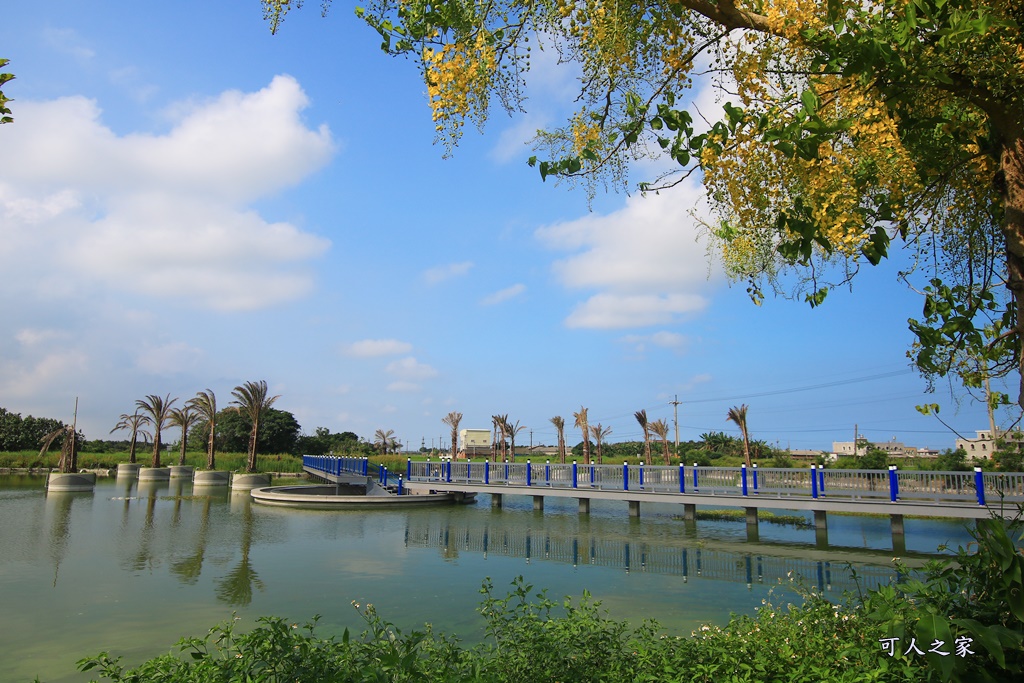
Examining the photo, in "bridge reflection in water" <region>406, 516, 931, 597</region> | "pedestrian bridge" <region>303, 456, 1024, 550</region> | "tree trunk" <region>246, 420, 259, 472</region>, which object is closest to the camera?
"bridge reflection in water" <region>406, 516, 931, 597</region>

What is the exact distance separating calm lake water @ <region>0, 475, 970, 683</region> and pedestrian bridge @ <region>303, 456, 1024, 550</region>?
859 mm

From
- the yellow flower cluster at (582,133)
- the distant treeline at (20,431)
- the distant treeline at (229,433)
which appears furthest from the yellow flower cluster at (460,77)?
the distant treeline at (20,431)

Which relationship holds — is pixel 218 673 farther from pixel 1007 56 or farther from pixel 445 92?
pixel 1007 56

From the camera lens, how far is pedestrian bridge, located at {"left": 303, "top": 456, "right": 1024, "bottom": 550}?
15258mm

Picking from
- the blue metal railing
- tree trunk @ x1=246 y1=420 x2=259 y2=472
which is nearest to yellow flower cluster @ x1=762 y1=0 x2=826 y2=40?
the blue metal railing

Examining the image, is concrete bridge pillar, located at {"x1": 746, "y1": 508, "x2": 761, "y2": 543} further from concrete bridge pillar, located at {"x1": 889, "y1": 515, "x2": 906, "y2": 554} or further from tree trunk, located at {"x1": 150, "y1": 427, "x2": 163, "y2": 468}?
tree trunk, located at {"x1": 150, "y1": 427, "x2": 163, "y2": 468}

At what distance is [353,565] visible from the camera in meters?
12.4

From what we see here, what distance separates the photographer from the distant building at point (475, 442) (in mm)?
65562

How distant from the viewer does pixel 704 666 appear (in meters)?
3.55

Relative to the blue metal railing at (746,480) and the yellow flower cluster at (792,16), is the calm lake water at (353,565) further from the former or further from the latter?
the yellow flower cluster at (792,16)

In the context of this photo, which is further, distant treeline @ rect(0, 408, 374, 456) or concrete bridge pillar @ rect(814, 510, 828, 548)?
distant treeline @ rect(0, 408, 374, 456)

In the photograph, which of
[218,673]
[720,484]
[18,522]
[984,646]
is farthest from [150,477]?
[984,646]

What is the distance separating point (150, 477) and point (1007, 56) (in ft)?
138

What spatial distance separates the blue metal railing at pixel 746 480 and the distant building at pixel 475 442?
3710 cm
